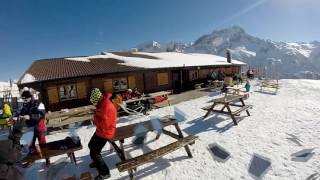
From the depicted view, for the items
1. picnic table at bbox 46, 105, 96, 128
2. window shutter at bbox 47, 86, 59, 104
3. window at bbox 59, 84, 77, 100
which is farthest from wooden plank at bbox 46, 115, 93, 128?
window at bbox 59, 84, 77, 100

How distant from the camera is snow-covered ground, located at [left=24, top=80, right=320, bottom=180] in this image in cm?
536

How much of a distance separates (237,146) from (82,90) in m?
12.3

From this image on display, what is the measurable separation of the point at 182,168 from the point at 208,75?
21.0 m

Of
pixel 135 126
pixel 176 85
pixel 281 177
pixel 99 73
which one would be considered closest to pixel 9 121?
pixel 99 73

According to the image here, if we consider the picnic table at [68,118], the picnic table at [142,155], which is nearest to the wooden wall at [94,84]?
the picnic table at [68,118]

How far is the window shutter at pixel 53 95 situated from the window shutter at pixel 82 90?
1.43 meters

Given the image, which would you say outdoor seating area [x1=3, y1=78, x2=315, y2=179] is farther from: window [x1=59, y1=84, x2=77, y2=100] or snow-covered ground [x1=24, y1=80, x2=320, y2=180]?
window [x1=59, y1=84, x2=77, y2=100]

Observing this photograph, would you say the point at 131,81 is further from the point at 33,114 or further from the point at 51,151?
the point at 51,151

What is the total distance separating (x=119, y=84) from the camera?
18.1m

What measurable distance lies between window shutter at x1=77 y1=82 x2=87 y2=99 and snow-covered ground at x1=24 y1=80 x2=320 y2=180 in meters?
6.87

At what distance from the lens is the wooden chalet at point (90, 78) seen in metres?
15.2

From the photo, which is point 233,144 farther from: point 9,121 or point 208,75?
point 208,75

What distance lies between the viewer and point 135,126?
600 cm

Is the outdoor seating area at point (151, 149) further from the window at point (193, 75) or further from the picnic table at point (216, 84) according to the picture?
the window at point (193, 75)
